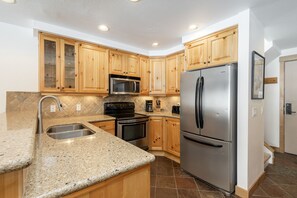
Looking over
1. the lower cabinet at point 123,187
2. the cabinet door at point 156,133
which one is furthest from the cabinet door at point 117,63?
the lower cabinet at point 123,187

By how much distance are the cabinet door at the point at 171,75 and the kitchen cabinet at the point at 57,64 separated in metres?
2.01

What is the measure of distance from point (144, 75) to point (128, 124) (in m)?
1.34

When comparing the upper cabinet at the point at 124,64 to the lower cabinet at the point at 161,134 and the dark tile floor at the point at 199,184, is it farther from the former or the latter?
the dark tile floor at the point at 199,184

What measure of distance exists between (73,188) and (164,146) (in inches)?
109

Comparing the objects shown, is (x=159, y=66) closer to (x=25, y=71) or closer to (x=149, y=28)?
(x=149, y=28)

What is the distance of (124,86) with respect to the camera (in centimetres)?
314

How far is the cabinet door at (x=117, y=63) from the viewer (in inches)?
120

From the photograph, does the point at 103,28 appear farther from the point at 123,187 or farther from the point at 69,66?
the point at 123,187

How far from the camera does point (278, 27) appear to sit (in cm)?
234

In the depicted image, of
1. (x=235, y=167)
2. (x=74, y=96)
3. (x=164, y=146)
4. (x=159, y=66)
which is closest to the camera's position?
(x=235, y=167)

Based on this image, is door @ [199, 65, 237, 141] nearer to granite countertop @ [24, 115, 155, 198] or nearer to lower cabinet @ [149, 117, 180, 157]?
lower cabinet @ [149, 117, 180, 157]

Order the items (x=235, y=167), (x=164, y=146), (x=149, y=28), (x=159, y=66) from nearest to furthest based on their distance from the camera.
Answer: (x=235, y=167)
(x=149, y=28)
(x=164, y=146)
(x=159, y=66)

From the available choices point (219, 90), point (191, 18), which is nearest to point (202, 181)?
point (219, 90)

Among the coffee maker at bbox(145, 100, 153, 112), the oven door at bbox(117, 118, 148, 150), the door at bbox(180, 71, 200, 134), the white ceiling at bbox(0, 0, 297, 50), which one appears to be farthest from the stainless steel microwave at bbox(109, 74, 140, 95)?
the door at bbox(180, 71, 200, 134)
